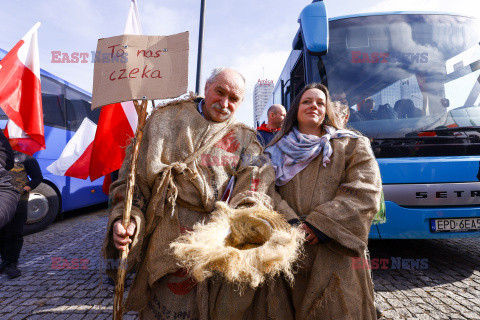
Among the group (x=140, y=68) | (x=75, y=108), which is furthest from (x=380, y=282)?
(x=75, y=108)

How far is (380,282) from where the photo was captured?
3.25 meters

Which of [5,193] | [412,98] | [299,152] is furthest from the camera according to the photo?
[412,98]

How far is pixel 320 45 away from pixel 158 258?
2.42 metres

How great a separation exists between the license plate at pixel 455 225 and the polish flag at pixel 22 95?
16.0 ft

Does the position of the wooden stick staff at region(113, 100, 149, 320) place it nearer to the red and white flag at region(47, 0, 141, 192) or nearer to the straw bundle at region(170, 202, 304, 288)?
the straw bundle at region(170, 202, 304, 288)

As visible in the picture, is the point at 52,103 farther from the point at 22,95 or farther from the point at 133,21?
the point at 133,21

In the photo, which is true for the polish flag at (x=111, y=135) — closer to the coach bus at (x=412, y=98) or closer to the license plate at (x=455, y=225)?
the coach bus at (x=412, y=98)

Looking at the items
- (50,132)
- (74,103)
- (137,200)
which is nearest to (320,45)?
(137,200)

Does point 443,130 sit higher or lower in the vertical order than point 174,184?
higher

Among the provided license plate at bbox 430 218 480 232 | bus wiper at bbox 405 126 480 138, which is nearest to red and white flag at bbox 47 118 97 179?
bus wiper at bbox 405 126 480 138

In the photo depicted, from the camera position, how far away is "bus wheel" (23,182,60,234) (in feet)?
19.5

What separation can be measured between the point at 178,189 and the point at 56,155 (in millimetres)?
6589

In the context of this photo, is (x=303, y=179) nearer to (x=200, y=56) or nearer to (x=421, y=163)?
(x=421, y=163)

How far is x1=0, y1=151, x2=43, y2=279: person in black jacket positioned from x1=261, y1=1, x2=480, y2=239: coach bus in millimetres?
4065
